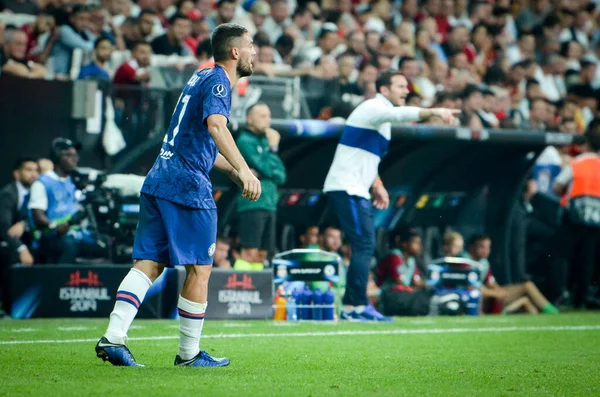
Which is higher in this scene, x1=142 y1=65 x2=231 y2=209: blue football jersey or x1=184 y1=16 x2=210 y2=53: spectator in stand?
x1=184 y1=16 x2=210 y2=53: spectator in stand

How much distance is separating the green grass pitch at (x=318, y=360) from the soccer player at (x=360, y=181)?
48cm

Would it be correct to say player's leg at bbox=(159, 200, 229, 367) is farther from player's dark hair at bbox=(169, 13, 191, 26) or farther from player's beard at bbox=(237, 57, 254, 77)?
player's dark hair at bbox=(169, 13, 191, 26)

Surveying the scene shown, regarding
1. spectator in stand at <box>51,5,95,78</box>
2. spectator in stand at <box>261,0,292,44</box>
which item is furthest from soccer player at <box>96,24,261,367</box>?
spectator in stand at <box>261,0,292,44</box>

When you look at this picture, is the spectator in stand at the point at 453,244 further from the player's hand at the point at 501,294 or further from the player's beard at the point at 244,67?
the player's beard at the point at 244,67

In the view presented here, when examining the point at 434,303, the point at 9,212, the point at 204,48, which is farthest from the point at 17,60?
the point at 434,303

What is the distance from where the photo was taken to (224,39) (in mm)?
6516

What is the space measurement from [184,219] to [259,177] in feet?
17.6

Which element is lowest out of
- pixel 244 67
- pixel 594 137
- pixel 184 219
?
pixel 184 219

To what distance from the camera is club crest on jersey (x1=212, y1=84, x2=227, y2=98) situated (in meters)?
6.25

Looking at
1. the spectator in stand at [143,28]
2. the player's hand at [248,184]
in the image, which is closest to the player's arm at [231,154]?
the player's hand at [248,184]

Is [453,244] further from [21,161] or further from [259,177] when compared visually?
[21,161]

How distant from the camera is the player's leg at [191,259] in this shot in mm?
6254

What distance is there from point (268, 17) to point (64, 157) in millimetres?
5715

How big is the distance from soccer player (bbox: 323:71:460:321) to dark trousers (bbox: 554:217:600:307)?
408 centimetres
